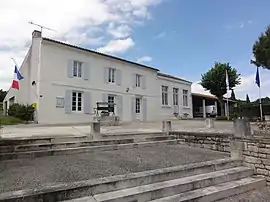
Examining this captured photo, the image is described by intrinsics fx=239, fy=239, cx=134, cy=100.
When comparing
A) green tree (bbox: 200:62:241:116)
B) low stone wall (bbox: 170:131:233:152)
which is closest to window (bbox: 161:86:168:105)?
green tree (bbox: 200:62:241:116)

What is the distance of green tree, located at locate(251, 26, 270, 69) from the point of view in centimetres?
1462

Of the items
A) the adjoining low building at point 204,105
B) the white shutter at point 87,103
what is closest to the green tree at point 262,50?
the white shutter at point 87,103

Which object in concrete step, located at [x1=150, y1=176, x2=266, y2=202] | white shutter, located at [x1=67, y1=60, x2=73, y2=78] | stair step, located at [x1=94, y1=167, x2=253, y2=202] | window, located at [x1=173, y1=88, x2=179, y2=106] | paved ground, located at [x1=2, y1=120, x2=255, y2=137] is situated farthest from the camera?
window, located at [x1=173, y1=88, x2=179, y2=106]

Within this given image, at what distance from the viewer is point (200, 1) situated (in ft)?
34.3

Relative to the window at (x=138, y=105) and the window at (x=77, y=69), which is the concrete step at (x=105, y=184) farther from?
the window at (x=138, y=105)

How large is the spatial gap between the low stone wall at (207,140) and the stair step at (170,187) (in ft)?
4.98

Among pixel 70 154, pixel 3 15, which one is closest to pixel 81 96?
pixel 3 15

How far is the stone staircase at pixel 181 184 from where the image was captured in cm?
364

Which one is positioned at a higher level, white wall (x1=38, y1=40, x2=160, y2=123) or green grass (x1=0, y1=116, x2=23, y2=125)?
white wall (x1=38, y1=40, x2=160, y2=123)

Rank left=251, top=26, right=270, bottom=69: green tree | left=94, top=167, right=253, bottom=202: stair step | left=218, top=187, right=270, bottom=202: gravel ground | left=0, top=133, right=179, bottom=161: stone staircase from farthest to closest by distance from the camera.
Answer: left=251, top=26, right=270, bottom=69: green tree
left=0, top=133, right=179, bottom=161: stone staircase
left=218, top=187, right=270, bottom=202: gravel ground
left=94, top=167, right=253, bottom=202: stair step

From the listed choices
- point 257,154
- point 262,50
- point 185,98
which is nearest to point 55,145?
point 257,154

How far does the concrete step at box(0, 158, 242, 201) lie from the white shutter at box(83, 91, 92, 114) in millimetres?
14653

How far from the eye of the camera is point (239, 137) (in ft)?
19.0

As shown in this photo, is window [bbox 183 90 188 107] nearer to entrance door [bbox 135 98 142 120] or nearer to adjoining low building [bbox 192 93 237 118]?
adjoining low building [bbox 192 93 237 118]
